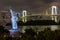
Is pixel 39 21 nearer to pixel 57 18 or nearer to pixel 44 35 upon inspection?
pixel 57 18

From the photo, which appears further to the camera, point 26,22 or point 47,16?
point 26,22

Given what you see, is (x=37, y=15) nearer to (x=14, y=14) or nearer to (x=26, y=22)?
(x=26, y=22)

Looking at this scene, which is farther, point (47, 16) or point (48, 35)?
point (47, 16)

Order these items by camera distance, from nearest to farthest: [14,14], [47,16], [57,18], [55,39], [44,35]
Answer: [55,39] → [44,35] → [14,14] → [47,16] → [57,18]

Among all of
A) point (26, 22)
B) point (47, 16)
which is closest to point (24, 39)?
point (47, 16)

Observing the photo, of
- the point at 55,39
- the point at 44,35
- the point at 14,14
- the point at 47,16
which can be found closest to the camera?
the point at 55,39

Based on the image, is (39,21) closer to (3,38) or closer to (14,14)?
(14,14)

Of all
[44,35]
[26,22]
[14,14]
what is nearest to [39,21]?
[26,22]

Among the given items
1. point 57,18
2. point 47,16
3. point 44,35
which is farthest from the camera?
point 57,18

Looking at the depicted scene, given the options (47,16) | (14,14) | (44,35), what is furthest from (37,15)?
(44,35)
